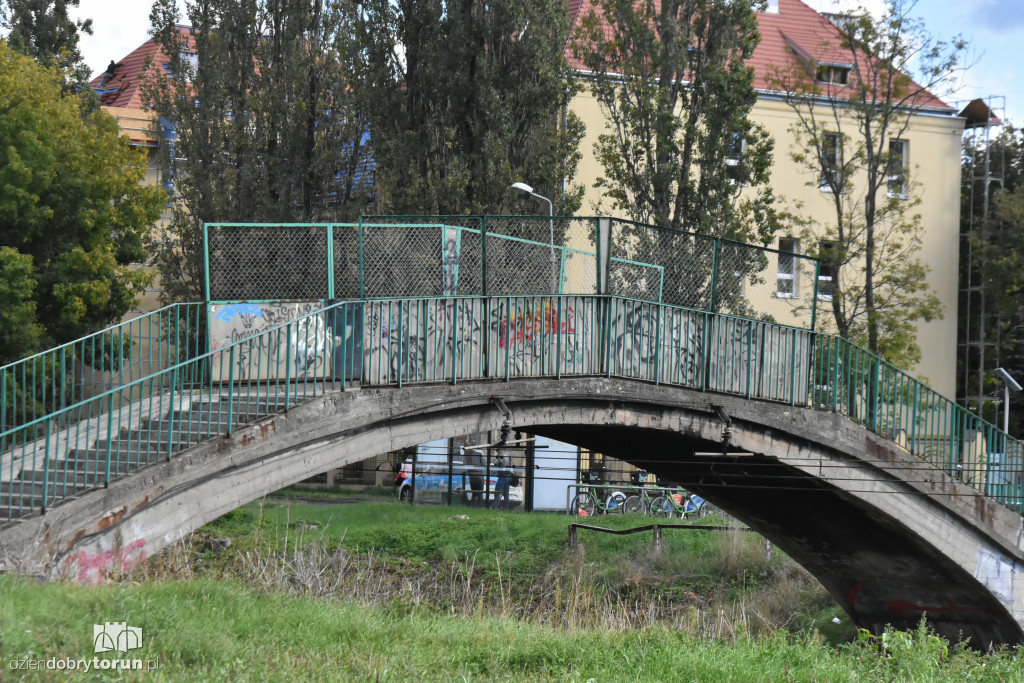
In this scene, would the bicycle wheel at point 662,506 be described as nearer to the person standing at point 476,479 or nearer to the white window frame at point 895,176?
the person standing at point 476,479

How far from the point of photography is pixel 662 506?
90.7 ft

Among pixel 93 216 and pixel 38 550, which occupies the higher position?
pixel 93 216

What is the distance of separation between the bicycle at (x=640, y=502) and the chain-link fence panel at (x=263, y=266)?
15582 millimetres

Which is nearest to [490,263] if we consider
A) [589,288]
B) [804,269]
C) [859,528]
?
[589,288]

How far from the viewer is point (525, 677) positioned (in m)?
10.2

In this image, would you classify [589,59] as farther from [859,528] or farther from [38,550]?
[38,550]

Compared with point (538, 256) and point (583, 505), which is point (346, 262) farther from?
point (583, 505)

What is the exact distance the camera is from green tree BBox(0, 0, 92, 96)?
2809cm

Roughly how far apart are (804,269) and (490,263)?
18.1 feet

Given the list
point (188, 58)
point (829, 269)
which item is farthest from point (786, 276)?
point (188, 58)

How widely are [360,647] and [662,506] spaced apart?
18.1m

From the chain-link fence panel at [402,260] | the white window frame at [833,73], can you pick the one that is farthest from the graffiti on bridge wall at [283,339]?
the white window frame at [833,73]

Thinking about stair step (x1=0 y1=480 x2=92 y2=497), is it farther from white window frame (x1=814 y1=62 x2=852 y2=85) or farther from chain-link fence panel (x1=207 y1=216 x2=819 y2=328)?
white window frame (x1=814 y1=62 x2=852 y2=85)

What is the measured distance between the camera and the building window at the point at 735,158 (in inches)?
910
